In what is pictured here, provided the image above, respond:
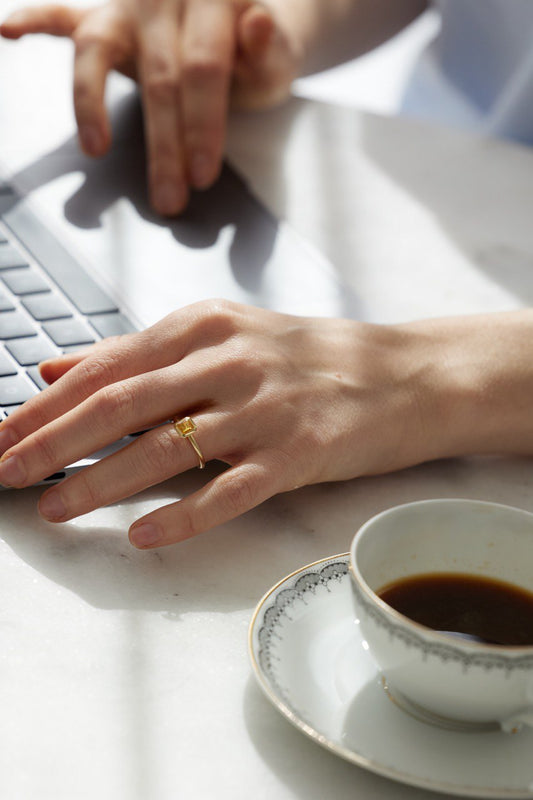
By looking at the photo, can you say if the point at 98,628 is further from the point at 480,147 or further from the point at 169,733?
the point at 480,147

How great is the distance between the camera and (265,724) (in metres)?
0.39

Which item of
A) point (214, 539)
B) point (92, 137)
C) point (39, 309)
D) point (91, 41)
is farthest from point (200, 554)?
point (91, 41)

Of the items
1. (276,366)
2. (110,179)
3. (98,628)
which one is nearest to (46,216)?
(110,179)

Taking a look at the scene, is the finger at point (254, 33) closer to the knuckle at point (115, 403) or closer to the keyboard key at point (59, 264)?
the keyboard key at point (59, 264)

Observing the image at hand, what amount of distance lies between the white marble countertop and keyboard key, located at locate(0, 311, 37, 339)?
0.09 meters

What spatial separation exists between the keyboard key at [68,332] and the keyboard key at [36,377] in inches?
1.3

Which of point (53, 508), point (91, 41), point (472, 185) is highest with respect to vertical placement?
point (91, 41)

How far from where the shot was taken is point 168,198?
0.82m

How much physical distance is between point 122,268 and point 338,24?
64cm

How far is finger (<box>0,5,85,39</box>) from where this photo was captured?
0.94 meters

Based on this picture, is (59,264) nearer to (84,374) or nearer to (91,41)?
(84,374)

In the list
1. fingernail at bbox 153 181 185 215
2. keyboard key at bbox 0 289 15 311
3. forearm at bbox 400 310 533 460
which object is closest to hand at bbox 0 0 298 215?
fingernail at bbox 153 181 185 215

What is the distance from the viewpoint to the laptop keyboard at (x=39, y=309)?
57 centimetres

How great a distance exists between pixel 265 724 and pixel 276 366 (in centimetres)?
22
